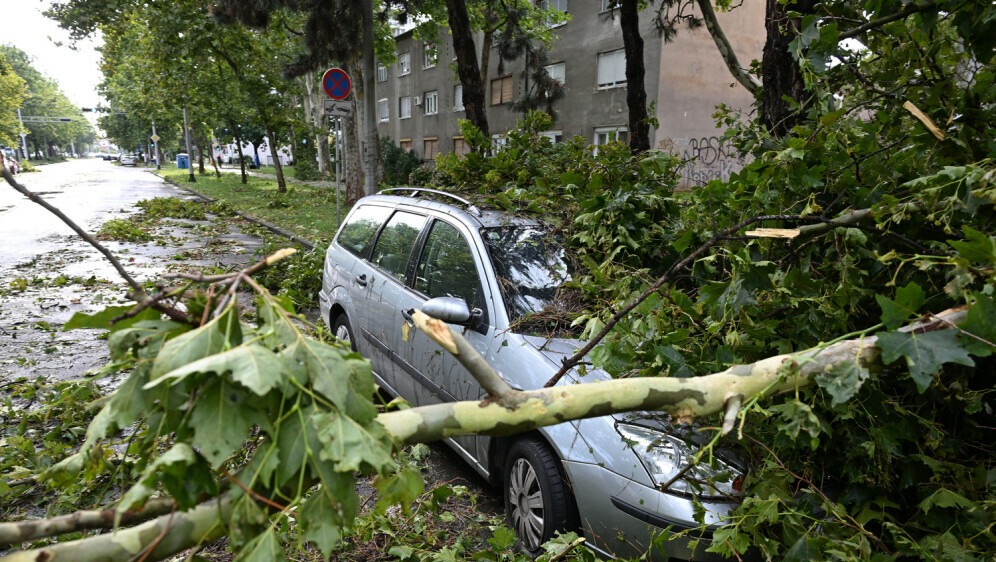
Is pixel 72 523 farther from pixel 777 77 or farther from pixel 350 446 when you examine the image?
pixel 777 77

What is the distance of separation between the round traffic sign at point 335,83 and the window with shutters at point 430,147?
22270 mm

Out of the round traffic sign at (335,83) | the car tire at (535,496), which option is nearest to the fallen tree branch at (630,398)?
the car tire at (535,496)

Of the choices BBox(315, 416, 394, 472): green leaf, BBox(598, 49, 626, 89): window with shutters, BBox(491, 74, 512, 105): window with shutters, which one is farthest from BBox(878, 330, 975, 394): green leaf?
BBox(491, 74, 512, 105): window with shutters

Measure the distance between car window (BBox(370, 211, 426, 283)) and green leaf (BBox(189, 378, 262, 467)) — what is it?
129 inches

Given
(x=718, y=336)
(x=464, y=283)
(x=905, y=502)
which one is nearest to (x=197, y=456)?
(x=718, y=336)

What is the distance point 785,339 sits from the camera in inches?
92.2

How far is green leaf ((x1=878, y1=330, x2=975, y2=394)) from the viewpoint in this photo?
4.95ft

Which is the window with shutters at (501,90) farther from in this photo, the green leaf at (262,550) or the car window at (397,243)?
the green leaf at (262,550)

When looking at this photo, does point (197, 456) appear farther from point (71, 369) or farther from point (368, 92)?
point (368, 92)

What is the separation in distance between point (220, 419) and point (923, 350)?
1691 mm

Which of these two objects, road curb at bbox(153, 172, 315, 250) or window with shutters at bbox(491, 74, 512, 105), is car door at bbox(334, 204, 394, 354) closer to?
road curb at bbox(153, 172, 315, 250)

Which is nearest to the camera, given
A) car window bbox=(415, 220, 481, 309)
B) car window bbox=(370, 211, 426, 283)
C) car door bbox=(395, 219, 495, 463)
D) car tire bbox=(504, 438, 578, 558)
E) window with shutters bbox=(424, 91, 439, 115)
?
car tire bbox=(504, 438, 578, 558)

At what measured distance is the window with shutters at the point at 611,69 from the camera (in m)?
21.4

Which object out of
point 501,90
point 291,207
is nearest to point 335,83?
point 291,207
